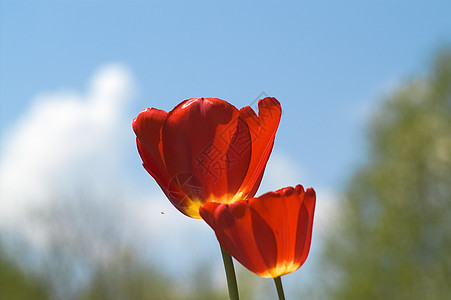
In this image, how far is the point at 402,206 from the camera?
523 inches

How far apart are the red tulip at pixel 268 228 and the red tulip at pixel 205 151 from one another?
49 mm

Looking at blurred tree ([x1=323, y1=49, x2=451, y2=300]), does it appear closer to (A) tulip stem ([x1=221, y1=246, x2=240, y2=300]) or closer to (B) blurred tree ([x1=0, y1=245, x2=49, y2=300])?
(B) blurred tree ([x1=0, y1=245, x2=49, y2=300])

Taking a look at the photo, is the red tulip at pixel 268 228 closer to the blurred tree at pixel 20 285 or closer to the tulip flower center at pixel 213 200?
the tulip flower center at pixel 213 200

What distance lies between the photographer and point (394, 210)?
13.3 m

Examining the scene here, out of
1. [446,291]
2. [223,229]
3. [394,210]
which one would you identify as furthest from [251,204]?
[394,210]

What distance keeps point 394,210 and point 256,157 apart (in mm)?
13156

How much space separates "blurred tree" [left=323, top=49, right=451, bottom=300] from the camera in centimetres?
1290

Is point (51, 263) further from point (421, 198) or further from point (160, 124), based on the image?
point (160, 124)

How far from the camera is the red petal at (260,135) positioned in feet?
2.31

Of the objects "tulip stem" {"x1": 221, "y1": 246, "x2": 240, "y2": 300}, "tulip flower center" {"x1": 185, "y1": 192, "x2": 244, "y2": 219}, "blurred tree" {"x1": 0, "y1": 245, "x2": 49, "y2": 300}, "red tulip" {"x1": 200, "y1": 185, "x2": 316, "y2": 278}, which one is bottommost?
"tulip stem" {"x1": 221, "y1": 246, "x2": 240, "y2": 300}

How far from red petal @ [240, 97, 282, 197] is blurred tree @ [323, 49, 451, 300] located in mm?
12329

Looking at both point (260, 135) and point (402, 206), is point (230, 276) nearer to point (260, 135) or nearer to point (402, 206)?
point (260, 135)

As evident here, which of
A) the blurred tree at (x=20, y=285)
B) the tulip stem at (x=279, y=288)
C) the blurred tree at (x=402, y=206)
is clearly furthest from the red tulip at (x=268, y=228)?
the blurred tree at (x=20, y=285)

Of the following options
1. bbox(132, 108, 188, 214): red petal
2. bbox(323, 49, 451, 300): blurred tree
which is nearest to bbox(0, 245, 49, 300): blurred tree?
bbox(323, 49, 451, 300): blurred tree
